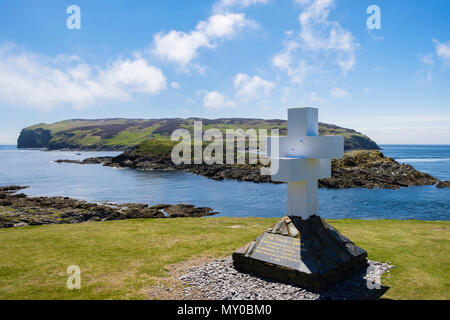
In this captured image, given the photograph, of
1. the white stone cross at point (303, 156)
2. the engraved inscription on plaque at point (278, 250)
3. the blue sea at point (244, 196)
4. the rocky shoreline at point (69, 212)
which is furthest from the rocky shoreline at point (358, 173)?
the engraved inscription on plaque at point (278, 250)

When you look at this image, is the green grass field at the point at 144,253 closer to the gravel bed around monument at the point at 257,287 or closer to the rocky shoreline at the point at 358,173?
the gravel bed around monument at the point at 257,287

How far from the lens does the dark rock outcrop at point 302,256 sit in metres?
9.75

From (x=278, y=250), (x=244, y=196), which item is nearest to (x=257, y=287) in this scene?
(x=278, y=250)

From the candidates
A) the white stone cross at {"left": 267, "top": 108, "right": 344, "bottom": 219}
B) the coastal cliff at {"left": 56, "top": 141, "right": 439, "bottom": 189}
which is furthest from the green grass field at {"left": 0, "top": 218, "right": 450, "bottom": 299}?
the coastal cliff at {"left": 56, "top": 141, "right": 439, "bottom": 189}

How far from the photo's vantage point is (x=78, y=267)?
465 inches

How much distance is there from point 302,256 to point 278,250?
2.89 ft

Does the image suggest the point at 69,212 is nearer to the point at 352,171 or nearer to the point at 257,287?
the point at 257,287

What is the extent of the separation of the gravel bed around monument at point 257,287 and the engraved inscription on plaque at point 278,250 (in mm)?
686

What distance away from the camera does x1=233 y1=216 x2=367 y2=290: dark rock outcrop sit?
384 inches

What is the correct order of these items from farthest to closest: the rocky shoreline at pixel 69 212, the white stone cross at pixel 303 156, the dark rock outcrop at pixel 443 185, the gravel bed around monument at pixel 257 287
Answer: the dark rock outcrop at pixel 443 185, the rocky shoreline at pixel 69 212, the white stone cross at pixel 303 156, the gravel bed around monument at pixel 257 287

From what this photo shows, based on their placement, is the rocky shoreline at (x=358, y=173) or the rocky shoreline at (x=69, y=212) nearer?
the rocky shoreline at (x=69, y=212)

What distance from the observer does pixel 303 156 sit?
11086 mm

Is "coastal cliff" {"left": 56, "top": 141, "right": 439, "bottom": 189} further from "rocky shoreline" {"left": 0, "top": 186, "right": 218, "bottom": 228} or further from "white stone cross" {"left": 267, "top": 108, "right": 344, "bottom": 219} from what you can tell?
"white stone cross" {"left": 267, "top": 108, "right": 344, "bottom": 219}

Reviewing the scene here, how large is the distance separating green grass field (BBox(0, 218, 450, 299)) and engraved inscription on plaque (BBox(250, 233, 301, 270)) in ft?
8.88
